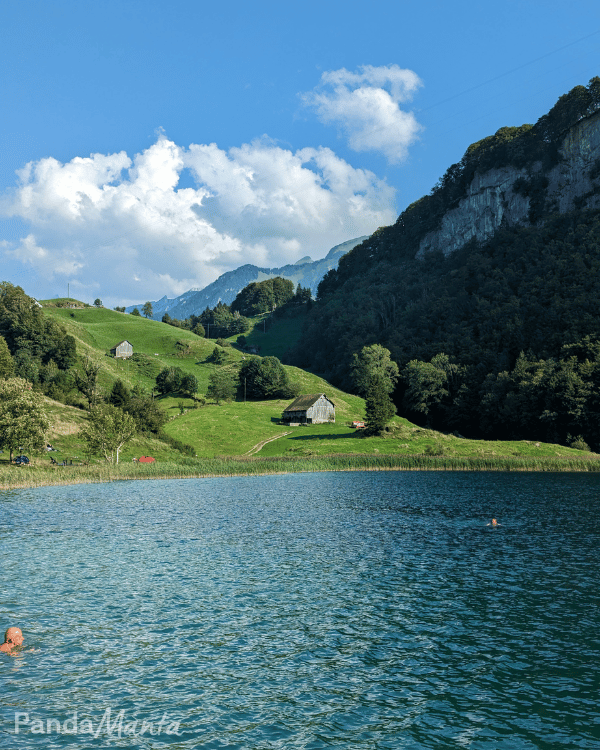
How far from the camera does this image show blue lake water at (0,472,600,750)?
16.2 meters

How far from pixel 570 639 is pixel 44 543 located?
34.3 metres

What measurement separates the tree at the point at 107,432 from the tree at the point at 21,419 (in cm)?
925

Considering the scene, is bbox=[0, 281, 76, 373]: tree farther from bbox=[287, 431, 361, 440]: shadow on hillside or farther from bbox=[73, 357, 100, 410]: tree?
bbox=[287, 431, 361, 440]: shadow on hillside

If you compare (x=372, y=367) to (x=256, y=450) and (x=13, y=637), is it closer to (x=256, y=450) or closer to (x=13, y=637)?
(x=256, y=450)

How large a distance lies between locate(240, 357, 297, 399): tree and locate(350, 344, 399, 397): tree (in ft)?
73.4

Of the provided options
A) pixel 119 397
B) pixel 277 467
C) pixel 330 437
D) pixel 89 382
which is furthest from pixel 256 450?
pixel 89 382

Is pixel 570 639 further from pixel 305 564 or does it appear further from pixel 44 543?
pixel 44 543

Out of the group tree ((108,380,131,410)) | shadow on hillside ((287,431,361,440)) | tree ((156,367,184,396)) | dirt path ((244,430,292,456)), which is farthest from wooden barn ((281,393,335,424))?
tree ((108,380,131,410))

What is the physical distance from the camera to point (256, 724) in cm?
1620

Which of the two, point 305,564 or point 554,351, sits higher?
point 554,351

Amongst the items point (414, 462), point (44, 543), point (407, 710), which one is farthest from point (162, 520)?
point (414, 462)

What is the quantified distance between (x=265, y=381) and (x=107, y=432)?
86.1 meters

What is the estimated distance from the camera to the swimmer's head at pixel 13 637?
72.5 feet

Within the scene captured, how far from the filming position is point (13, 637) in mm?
22094
